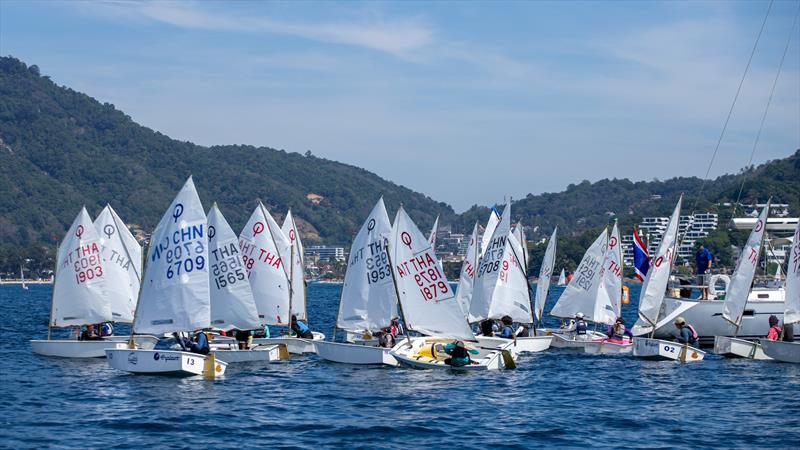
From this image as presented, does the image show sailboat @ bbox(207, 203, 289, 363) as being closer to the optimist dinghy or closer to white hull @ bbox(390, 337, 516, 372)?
white hull @ bbox(390, 337, 516, 372)

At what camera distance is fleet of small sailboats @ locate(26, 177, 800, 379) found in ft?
126

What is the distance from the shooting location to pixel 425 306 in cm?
4081

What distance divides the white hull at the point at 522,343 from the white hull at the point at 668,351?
5.16 m

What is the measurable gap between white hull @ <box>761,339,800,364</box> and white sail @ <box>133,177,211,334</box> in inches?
833

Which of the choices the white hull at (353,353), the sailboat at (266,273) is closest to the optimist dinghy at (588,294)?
the sailboat at (266,273)

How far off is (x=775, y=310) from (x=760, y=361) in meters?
7.18

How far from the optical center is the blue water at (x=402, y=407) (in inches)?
1091

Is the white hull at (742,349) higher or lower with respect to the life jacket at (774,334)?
lower

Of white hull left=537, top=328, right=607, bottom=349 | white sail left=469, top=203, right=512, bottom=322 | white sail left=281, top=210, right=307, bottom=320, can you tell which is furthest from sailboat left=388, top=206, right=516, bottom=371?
white sail left=281, top=210, right=307, bottom=320

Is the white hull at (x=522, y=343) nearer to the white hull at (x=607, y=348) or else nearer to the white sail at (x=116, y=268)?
the white hull at (x=607, y=348)

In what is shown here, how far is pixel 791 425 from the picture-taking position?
1155 inches

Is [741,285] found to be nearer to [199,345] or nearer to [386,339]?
[386,339]

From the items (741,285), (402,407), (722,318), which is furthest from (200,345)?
(722,318)

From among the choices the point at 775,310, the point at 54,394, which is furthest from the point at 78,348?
the point at 775,310
